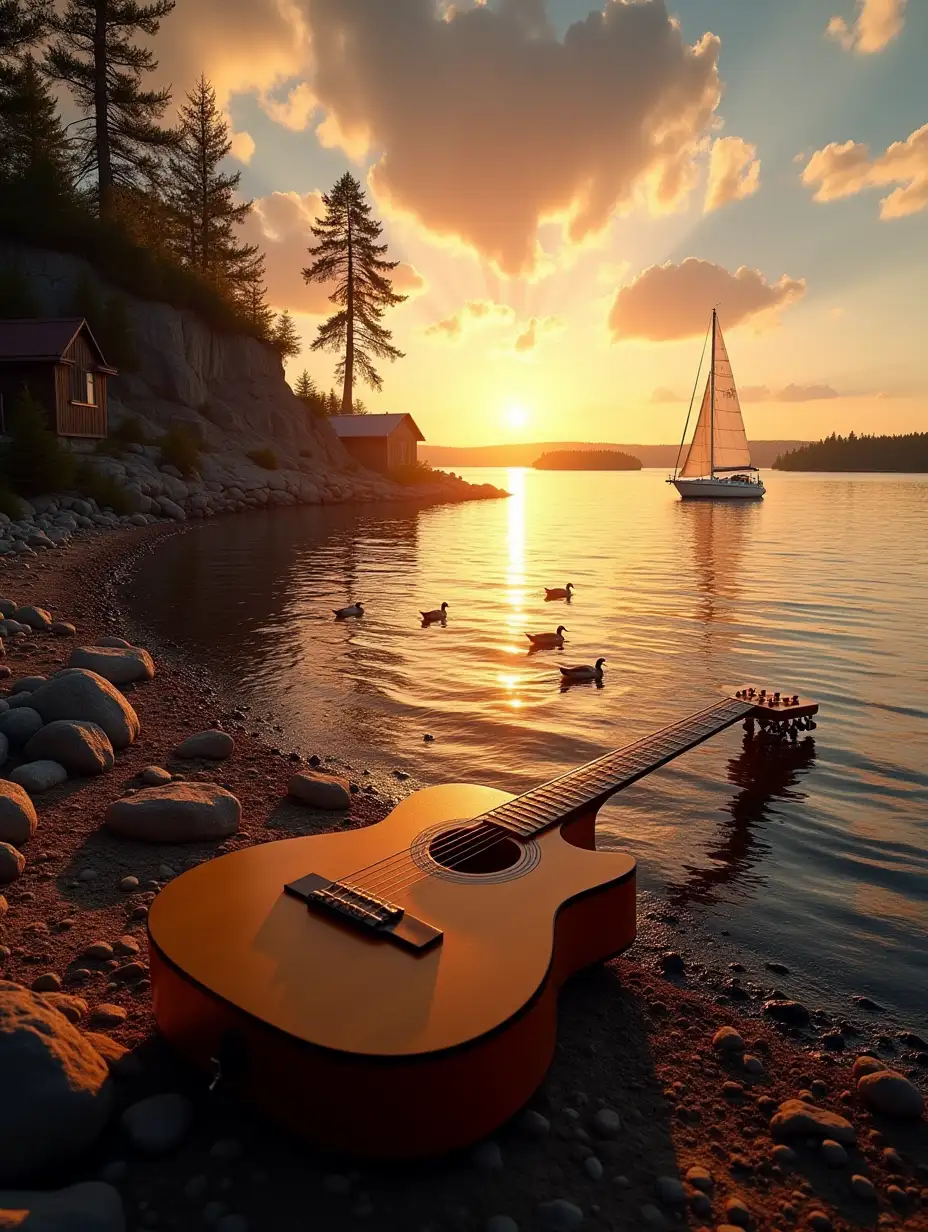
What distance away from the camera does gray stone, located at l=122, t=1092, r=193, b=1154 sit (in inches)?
106

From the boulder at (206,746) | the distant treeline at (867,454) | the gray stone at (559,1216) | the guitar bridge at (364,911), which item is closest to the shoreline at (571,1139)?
the gray stone at (559,1216)

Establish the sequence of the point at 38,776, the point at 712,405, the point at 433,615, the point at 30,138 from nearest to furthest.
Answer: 1. the point at 38,776
2. the point at 433,615
3. the point at 30,138
4. the point at 712,405

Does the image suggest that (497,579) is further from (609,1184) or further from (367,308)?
(367,308)

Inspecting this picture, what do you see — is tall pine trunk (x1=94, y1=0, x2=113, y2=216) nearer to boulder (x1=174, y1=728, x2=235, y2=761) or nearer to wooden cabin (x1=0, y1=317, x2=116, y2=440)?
wooden cabin (x1=0, y1=317, x2=116, y2=440)

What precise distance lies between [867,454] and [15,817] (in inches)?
8124

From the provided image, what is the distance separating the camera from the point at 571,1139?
296 centimetres

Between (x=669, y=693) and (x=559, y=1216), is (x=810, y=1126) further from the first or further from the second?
(x=669, y=693)

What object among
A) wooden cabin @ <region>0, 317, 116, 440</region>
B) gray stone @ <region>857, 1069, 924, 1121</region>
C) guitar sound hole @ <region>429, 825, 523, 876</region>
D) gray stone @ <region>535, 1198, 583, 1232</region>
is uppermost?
wooden cabin @ <region>0, 317, 116, 440</region>

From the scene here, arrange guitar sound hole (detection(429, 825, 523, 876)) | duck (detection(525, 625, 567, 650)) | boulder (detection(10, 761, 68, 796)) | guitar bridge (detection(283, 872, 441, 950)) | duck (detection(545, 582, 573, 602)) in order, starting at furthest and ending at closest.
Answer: duck (detection(545, 582, 573, 602)) → duck (detection(525, 625, 567, 650)) → boulder (detection(10, 761, 68, 796)) → guitar sound hole (detection(429, 825, 523, 876)) → guitar bridge (detection(283, 872, 441, 950))

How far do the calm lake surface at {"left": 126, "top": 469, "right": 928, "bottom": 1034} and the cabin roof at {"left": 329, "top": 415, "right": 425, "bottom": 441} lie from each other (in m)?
34.0

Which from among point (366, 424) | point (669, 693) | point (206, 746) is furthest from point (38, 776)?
point (366, 424)

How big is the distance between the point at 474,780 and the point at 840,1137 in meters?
4.51

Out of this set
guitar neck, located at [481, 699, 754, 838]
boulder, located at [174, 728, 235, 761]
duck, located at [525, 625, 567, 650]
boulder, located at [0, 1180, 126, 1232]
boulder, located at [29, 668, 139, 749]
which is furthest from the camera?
duck, located at [525, 625, 567, 650]

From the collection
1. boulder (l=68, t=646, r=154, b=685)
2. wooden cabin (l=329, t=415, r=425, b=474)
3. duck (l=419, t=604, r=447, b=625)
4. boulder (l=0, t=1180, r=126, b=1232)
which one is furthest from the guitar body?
wooden cabin (l=329, t=415, r=425, b=474)
